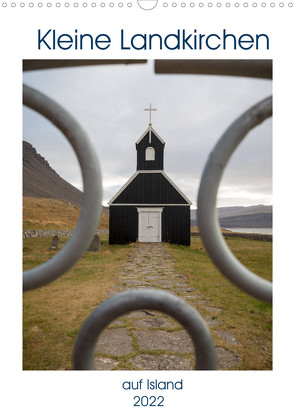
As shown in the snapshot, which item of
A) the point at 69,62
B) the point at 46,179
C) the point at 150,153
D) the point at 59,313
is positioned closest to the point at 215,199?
the point at 69,62

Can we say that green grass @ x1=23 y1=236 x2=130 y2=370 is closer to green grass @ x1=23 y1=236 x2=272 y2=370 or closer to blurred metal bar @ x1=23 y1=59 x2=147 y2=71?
green grass @ x1=23 y1=236 x2=272 y2=370

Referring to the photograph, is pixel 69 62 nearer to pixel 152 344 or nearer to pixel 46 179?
pixel 152 344

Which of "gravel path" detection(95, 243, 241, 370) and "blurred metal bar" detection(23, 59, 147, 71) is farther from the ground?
"blurred metal bar" detection(23, 59, 147, 71)

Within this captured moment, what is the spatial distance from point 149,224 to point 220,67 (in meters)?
8.45

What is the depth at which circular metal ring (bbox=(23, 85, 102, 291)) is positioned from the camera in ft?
1.23

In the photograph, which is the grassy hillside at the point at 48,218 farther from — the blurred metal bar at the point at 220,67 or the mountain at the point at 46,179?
the mountain at the point at 46,179

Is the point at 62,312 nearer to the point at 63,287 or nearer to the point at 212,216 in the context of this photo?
the point at 63,287

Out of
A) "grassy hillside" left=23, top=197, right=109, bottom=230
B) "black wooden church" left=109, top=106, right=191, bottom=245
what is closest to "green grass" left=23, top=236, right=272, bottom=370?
"black wooden church" left=109, top=106, right=191, bottom=245

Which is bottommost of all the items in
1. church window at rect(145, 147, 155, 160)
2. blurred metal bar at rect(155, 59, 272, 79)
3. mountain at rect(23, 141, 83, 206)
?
blurred metal bar at rect(155, 59, 272, 79)

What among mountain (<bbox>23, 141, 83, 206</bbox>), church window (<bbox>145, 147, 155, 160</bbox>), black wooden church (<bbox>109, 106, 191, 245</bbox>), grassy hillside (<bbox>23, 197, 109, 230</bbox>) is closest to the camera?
black wooden church (<bbox>109, 106, 191, 245</bbox>)

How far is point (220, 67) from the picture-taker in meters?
0.42

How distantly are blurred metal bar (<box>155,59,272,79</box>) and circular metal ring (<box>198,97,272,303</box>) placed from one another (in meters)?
0.08

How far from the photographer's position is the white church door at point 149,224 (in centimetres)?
884

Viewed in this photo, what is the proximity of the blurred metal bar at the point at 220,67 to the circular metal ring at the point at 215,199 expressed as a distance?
75 mm
